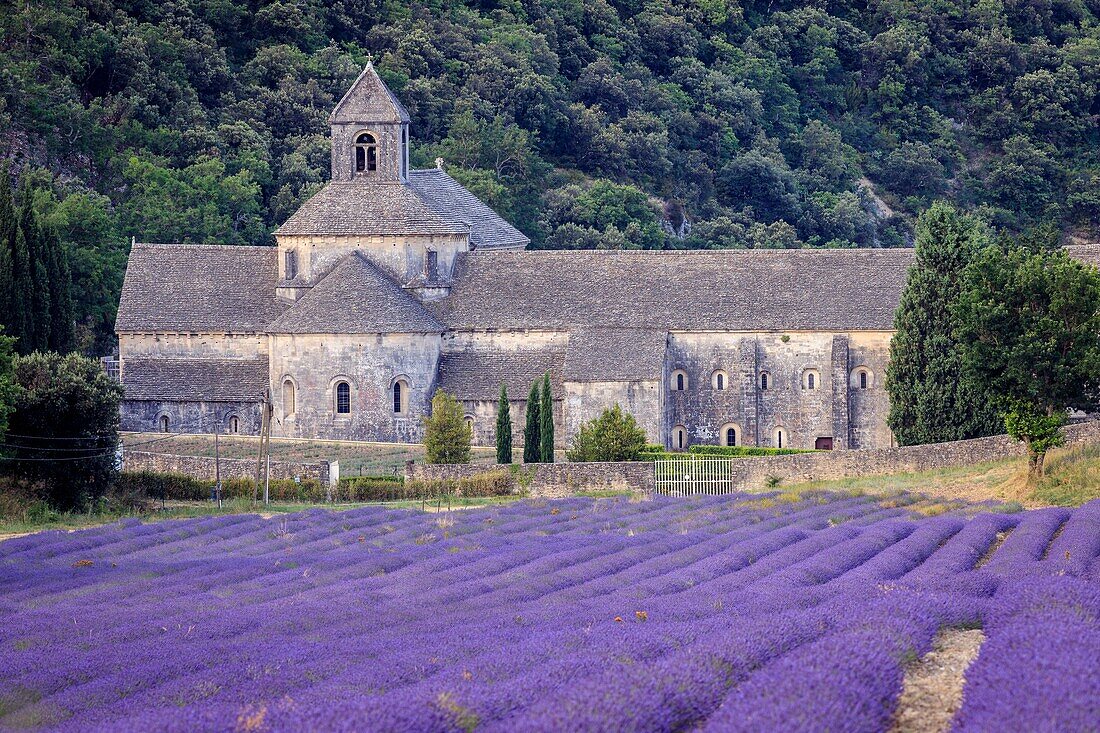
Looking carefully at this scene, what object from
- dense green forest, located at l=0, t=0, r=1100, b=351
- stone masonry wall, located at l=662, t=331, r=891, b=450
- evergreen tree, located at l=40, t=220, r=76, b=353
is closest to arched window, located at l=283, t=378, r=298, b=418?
evergreen tree, located at l=40, t=220, r=76, b=353

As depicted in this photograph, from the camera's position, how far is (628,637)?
23.5 metres

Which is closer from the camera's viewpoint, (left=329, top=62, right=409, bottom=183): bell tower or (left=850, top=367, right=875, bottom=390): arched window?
(left=850, top=367, right=875, bottom=390): arched window

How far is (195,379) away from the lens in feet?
242

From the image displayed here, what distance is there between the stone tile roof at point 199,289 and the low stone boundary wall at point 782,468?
60.9 ft

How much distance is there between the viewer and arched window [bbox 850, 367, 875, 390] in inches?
2832

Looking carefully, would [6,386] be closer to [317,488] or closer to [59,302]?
[317,488]

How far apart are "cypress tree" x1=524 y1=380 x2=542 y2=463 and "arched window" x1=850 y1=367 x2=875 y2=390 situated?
1464cm

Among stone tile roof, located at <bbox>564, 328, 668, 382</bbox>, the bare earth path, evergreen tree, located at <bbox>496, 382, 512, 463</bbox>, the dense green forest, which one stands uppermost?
the dense green forest

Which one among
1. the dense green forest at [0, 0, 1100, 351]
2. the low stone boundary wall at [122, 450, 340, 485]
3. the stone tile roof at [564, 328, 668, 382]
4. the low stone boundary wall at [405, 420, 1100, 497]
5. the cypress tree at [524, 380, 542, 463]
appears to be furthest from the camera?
the dense green forest at [0, 0, 1100, 351]

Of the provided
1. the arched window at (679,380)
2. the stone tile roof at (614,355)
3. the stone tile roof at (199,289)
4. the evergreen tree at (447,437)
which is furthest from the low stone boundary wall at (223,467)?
the arched window at (679,380)

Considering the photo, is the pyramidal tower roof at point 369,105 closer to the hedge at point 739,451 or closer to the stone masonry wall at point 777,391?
the stone masonry wall at point 777,391

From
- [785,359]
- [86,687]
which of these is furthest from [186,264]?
[86,687]

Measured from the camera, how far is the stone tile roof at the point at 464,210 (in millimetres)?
79688

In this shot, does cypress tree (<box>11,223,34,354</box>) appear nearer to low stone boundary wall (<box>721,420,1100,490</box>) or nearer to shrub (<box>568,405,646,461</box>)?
shrub (<box>568,405,646,461</box>)
